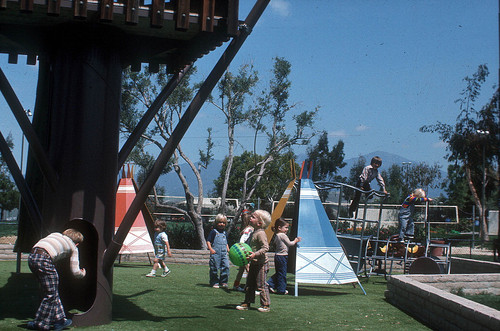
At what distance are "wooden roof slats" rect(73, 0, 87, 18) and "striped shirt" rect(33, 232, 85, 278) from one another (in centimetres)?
231

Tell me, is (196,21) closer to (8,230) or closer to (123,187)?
(123,187)

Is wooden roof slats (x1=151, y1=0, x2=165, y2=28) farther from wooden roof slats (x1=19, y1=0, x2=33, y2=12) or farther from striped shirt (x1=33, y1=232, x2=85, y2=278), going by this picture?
striped shirt (x1=33, y1=232, x2=85, y2=278)

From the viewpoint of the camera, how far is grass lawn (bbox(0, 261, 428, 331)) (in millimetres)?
6723

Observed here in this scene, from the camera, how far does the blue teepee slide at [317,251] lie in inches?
393

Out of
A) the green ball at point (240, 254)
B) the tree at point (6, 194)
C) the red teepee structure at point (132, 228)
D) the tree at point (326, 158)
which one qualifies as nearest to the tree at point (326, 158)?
the tree at point (326, 158)

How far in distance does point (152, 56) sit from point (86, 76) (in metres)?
1.47

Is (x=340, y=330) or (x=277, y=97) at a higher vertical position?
(x=277, y=97)

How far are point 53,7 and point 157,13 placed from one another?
1041mm

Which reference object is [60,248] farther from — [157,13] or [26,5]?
[157,13]

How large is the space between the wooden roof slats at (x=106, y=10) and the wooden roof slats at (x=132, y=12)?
0.53ft

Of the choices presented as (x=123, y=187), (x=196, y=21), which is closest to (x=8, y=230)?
(x=123, y=187)

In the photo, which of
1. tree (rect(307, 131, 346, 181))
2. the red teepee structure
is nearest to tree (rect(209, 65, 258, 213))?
the red teepee structure

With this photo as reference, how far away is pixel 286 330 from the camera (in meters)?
6.61

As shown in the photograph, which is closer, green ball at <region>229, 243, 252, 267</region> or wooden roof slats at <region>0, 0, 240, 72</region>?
wooden roof slats at <region>0, 0, 240, 72</region>
